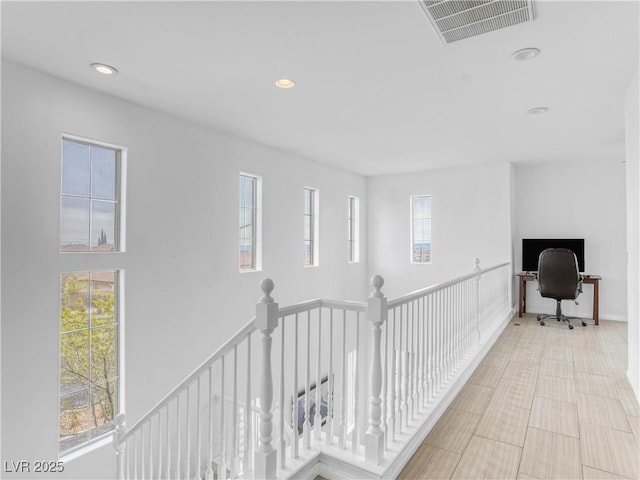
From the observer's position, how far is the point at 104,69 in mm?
2908

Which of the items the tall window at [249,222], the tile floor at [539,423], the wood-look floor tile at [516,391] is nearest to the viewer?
the tile floor at [539,423]

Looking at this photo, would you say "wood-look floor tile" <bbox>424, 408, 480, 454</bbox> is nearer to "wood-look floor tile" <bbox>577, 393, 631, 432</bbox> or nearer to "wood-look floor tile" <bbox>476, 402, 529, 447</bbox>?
"wood-look floor tile" <bbox>476, 402, 529, 447</bbox>

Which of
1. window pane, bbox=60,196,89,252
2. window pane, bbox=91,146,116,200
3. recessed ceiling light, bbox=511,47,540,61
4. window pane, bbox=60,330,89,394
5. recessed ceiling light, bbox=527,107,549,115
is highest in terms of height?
recessed ceiling light, bbox=527,107,549,115

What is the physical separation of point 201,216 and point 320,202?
98.0 inches

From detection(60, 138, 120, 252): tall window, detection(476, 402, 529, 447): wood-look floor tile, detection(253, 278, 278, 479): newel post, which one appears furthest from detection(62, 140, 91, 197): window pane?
detection(476, 402, 529, 447): wood-look floor tile

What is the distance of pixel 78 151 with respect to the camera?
332cm

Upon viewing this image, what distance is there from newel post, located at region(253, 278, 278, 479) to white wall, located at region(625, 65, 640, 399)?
2.76m

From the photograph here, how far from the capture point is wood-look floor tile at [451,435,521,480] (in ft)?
6.70

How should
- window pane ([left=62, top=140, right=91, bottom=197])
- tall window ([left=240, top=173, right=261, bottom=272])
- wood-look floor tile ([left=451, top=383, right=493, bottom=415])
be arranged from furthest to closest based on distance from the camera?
tall window ([left=240, top=173, right=261, bottom=272]) → window pane ([left=62, top=140, right=91, bottom=197]) → wood-look floor tile ([left=451, top=383, right=493, bottom=415])

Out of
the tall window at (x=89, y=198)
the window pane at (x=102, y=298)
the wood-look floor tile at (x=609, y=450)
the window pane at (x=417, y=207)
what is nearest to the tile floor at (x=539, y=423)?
the wood-look floor tile at (x=609, y=450)

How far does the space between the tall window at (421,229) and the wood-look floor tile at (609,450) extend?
4.59 meters

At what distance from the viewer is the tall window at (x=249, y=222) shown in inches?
195

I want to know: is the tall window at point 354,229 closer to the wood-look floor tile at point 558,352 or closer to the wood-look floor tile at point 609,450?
the wood-look floor tile at point 558,352

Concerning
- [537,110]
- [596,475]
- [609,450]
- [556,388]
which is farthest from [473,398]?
[537,110]
